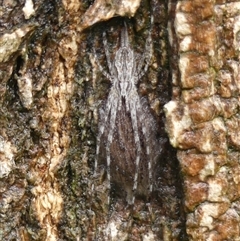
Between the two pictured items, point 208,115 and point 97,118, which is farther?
point 97,118

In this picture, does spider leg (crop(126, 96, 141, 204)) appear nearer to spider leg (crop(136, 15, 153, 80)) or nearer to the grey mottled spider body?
the grey mottled spider body

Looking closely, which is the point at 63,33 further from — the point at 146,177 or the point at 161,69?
the point at 146,177

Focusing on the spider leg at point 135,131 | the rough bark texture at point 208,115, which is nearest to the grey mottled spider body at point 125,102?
the spider leg at point 135,131

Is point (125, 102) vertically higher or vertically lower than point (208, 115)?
higher

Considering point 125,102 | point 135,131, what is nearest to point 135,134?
point 135,131

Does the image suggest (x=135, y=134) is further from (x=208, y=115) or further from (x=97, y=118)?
(x=208, y=115)

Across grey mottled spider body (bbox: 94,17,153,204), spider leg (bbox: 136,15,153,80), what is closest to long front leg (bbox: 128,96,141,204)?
grey mottled spider body (bbox: 94,17,153,204)
